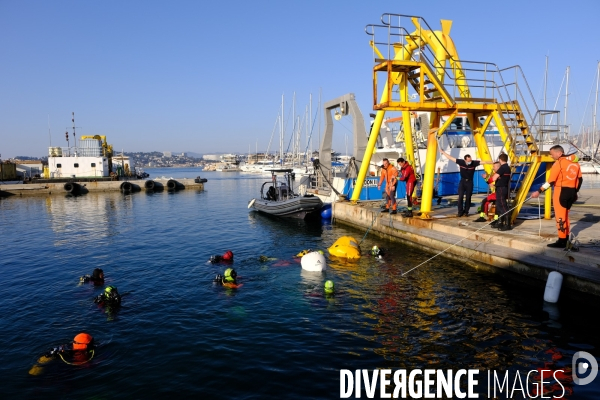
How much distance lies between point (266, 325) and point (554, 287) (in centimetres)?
619

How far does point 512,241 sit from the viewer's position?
35.0 ft

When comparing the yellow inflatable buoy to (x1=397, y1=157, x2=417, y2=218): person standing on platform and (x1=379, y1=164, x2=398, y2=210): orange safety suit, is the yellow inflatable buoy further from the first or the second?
(x1=379, y1=164, x2=398, y2=210): orange safety suit

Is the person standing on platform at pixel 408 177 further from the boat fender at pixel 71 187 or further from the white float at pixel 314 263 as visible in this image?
the boat fender at pixel 71 187

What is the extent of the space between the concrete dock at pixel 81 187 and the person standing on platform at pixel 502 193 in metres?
43.2

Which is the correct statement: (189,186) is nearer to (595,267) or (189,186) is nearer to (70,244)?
(70,244)

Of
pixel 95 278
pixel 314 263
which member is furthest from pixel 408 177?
pixel 95 278

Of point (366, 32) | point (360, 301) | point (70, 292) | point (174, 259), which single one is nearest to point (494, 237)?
point (360, 301)

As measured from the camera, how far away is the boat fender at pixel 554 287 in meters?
8.86

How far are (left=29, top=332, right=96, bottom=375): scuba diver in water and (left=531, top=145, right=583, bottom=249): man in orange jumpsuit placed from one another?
951cm

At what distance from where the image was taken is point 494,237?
11.3 m

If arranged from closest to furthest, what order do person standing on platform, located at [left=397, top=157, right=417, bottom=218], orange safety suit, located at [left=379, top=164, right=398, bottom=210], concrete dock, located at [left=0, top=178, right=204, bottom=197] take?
1. person standing on platform, located at [left=397, top=157, right=417, bottom=218]
2. orange safety suit, located at [left=379, top=164, right=398, bottom=210]
3. concrete dock, located at [left=0, top=178, right=204, bottom=197]

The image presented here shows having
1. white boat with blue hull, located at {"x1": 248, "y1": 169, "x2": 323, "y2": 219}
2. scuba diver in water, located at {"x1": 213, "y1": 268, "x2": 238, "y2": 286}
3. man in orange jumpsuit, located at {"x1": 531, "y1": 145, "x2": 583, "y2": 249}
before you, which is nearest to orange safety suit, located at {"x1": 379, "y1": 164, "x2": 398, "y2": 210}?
white boat with blue hull, located at {"x1": 248, "y1": 169, "x2": 323, "y2": 219}

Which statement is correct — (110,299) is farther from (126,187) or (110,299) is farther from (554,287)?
(126,187)

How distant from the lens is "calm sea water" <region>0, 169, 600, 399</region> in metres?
6.40
